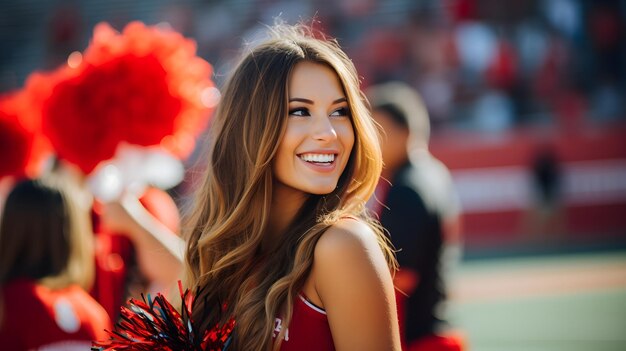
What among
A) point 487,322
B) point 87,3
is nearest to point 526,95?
point 487,322

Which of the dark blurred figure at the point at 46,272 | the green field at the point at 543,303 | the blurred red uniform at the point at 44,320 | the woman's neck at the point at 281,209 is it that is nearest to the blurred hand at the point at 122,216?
the dark blurred figure at the point at 46,272

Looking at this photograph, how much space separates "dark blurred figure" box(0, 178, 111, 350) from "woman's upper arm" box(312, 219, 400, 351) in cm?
122

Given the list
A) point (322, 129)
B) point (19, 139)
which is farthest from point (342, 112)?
point (19, 139)

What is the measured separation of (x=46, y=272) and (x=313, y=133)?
1.28m

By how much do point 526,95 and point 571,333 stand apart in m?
7.21

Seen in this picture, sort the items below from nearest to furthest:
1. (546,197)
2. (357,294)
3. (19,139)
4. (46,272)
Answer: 1. (357,294)
2. (46,272)
3. (19,139)
4. (546,197)

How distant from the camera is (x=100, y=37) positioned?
294 centimetres

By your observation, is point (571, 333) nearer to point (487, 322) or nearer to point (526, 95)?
point (487, 322)

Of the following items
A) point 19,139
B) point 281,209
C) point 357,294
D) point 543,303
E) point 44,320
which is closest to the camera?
point 357,294

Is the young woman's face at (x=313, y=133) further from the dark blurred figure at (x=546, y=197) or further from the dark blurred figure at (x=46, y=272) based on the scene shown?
the dark blurred figure at (x=546, y=197)

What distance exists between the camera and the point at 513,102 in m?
13.5

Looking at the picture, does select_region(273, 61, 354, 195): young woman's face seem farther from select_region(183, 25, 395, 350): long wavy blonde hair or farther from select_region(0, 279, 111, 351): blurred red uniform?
select_region(0, 279, 111, 351): blurred red uniform

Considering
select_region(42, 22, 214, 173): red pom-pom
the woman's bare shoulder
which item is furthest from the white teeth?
select_region(42, 22, 214, 173): red pom-pom

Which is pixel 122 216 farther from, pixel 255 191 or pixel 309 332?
pixel 309 332
